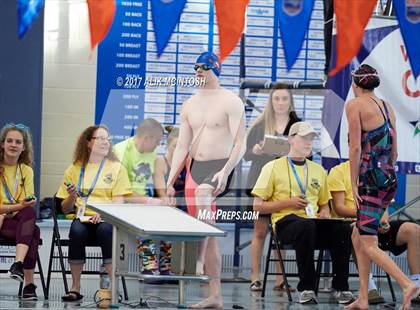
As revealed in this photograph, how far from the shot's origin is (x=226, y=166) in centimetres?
862

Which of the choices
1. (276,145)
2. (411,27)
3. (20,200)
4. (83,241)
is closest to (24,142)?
(20,200)

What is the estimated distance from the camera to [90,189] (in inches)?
333

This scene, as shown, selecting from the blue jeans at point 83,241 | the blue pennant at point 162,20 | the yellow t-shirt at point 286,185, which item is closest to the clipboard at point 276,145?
the yellow t-shirt at point 286,185

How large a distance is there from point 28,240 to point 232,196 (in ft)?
5.16

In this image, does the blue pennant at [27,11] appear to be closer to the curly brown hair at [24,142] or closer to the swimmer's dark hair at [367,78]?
the curly brown hair at [24,142]

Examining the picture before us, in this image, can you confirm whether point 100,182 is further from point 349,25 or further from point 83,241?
point 349,25

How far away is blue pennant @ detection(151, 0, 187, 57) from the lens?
866 centimetres

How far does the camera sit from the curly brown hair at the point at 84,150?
852cm

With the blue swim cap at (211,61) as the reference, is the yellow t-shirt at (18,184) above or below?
below

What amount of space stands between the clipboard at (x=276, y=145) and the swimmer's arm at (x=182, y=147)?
657mm

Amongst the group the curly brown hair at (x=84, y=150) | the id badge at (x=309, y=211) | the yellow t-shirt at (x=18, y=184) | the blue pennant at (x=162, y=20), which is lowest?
the id badge at (x=309, y=211)

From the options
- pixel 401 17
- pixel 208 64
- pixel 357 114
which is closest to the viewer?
pixel 357 114

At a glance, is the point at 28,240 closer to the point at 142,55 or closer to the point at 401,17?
the point at 142,55

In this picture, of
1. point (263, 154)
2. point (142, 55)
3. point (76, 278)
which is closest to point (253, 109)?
point (263, 154)
